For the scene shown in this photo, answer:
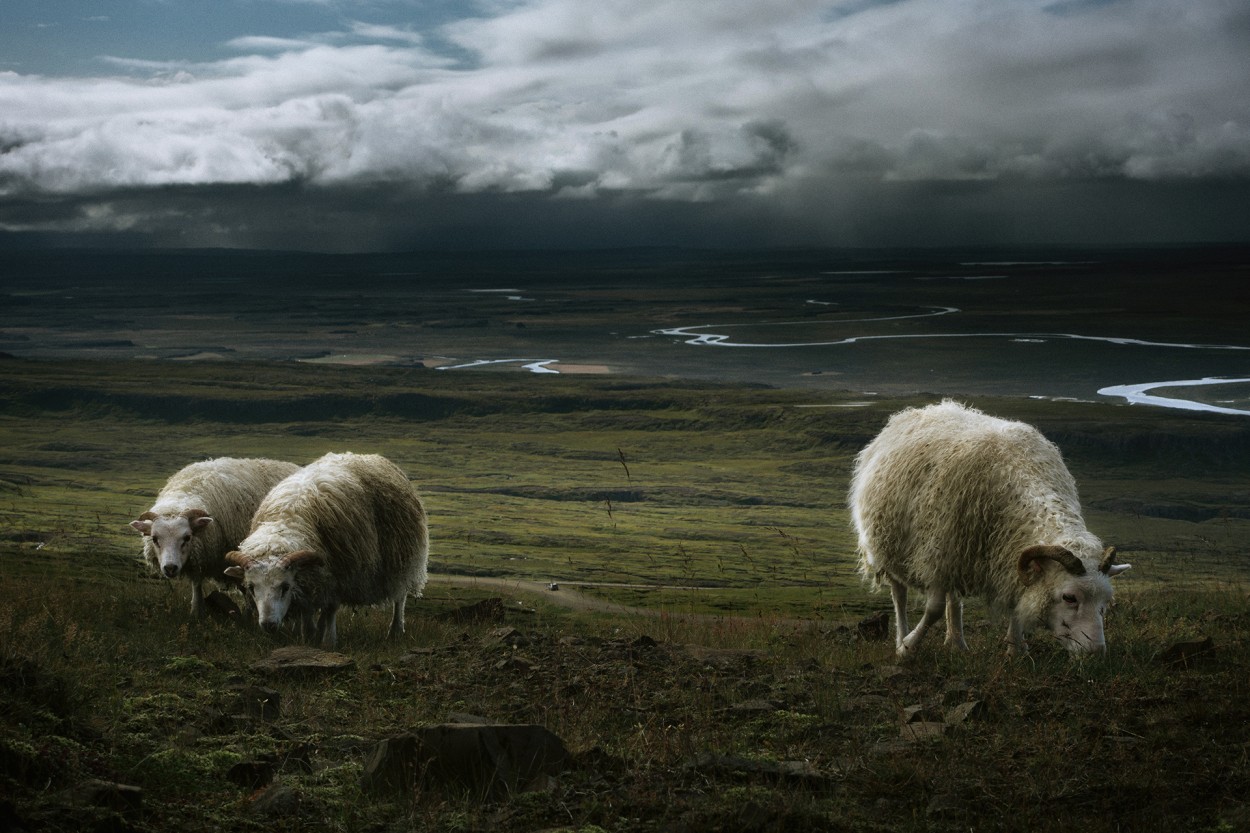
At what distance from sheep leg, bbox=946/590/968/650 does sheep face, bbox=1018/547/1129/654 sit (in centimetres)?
194

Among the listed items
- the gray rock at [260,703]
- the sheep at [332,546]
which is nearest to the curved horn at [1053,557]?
the gray rock at [260,703]

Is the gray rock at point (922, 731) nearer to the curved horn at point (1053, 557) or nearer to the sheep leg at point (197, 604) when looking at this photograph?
the curved horn at point (1053, 557)

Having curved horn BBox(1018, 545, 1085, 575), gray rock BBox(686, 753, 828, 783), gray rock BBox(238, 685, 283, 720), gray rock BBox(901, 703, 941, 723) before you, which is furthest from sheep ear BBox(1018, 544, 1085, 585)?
gray rock BBox(238, 685, 283, 720)

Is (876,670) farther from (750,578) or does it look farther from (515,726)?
(750,578)

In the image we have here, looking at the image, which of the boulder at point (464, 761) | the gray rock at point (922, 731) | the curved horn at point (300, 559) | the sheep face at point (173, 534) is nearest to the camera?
the boulder at point (464, 761)

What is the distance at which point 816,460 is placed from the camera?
145750 mm

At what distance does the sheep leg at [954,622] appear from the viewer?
14.3 m

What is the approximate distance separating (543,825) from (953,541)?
26.7 ft

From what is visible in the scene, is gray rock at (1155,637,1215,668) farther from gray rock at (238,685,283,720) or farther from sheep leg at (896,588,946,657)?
gray rock at (238,685,283,720)

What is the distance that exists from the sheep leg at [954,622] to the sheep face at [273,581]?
8697 mm

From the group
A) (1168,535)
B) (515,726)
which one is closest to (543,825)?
(515,726)

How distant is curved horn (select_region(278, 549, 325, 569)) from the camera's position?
15.1m

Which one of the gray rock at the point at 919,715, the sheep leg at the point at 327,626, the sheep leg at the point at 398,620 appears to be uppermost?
the gray rock at the point at 919,715

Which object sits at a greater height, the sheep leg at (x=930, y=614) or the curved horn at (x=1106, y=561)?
the curved horn at (x=1106, y=561)
